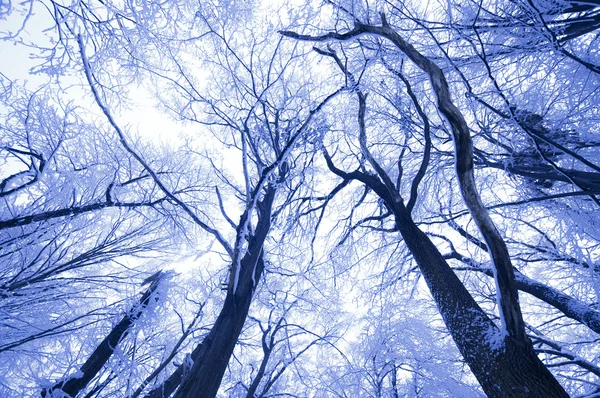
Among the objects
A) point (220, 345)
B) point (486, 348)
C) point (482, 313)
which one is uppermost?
point (482, 313)

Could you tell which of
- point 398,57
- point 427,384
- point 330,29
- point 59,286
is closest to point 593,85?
point 398,57

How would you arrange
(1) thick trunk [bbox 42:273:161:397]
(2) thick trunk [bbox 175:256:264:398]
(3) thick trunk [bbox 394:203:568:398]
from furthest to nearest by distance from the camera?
(1) thick trunk [bbox 42:273:161:397], (2) thick trunk [bbox 175:256:264:398], (3) thick trunk [bbox 394:203:568:398]

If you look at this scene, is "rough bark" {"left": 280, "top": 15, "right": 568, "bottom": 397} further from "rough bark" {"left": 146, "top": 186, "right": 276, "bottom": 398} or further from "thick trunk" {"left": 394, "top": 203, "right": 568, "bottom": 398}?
"rough bark" {"left": 146, "top": 186, "right": 276, "bottom": 398}

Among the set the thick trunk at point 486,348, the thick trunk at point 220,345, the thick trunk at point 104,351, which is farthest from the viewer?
the thick trunk at point 104,351

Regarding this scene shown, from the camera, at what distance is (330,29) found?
3695 millimetres

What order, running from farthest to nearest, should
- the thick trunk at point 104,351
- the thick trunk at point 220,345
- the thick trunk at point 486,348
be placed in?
the thick trunk at point 104,351, the thick trunk at point 220,345, the thick trunk at point 486,348

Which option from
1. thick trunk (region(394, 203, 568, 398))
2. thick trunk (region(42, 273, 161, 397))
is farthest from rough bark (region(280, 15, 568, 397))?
thick trunk (region(42, 273, 161, 397))

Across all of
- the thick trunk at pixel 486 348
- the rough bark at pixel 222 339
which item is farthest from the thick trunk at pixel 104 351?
the thick trunk at pixel 486 348

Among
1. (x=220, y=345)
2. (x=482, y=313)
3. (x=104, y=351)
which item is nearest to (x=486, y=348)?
(x=482, y=313)

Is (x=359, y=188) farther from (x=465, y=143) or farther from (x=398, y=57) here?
(x=465, y=143)

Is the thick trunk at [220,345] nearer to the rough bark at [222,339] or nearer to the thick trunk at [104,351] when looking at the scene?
the rough bark at [222,339]

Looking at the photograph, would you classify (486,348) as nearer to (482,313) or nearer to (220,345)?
(482,313)

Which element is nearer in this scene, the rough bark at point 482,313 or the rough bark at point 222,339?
the rough bark at point 482,313

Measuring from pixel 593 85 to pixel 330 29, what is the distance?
108 inches
